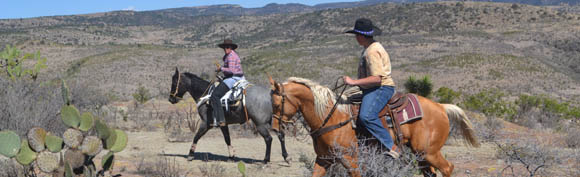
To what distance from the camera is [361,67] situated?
5.62 meters

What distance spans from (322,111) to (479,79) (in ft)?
100

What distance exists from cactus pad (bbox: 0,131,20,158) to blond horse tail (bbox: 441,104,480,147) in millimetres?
5272

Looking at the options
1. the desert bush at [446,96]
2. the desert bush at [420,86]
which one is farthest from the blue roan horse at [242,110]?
the desert bush at [446,96]

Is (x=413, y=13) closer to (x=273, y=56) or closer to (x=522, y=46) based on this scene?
(x=522, y=46)

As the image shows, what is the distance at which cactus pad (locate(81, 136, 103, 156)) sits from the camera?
5.25m

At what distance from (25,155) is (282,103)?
292cm

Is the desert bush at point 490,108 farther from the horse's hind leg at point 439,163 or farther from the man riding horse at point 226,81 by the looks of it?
the horse's hind leg at point 439,163

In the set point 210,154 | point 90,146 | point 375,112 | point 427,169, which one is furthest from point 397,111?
point 210,154

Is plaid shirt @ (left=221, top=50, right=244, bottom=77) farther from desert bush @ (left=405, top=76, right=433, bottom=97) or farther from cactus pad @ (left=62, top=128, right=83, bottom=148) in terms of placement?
desert bush @ (left=405, top=76, right=433, bottom=97)

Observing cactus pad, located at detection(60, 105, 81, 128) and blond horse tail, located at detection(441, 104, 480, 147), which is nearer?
cactus pad, located at detection(60, 105, 81, 128)

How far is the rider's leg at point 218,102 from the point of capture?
28.3ft

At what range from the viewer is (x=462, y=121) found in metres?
6.27

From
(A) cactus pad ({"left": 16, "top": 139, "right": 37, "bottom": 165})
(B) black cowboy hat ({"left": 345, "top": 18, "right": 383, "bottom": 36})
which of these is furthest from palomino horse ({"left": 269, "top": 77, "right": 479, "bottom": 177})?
(A) cactus pad ({"left": 16, "top": 139, "right": 37, "bottom": 165})

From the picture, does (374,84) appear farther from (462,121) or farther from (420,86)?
(420,86)
